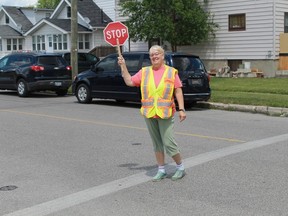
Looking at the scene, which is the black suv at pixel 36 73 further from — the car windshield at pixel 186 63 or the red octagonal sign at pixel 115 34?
the red octagonal sign at pixel 115 34

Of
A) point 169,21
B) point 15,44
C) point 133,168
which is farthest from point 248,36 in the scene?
point 15,44

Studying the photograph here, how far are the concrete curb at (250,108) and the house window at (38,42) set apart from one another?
32153 mm

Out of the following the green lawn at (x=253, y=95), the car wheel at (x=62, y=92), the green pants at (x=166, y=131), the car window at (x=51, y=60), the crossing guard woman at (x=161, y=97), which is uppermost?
the car window at (x=51, y=60)

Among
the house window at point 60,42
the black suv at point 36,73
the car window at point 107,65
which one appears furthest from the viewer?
the house window at point 60,42

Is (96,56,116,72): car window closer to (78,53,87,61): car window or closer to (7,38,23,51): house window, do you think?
(78,53,87,61): car window

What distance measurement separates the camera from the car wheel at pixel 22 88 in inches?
762

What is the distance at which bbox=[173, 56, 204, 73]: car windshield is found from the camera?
1463cm

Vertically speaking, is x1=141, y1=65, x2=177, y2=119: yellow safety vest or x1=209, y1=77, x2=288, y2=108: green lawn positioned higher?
x1=141, y1=65, x2=177, y2=119: yellow safety vest

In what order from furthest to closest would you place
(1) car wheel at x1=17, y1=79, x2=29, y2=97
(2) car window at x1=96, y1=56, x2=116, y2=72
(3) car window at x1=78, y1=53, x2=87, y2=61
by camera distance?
1. (3) car window at x1=78, y1=53, x2=87, y2=61
2. (1) car wheel at x1=17, y1=79, x2=29, y2=97
3. (2) car window at x1=96, y1=56, x2=116, y2=72

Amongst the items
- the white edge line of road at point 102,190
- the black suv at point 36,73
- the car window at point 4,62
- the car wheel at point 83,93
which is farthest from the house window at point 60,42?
the white edge line of road at point 102,190

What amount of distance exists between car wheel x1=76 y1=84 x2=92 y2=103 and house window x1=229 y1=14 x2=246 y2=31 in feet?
Result: 44.4

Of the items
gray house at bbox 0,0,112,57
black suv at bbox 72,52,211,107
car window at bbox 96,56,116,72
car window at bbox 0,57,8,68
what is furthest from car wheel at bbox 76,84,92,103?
gray house at bbox 0,0,112,57

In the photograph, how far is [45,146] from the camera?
9070mm

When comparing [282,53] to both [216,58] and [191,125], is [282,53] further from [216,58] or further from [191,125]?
[191,125]
